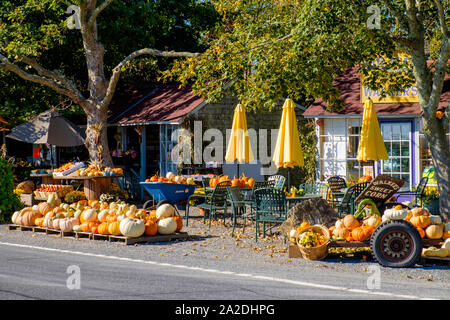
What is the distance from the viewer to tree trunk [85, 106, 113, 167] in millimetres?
20859

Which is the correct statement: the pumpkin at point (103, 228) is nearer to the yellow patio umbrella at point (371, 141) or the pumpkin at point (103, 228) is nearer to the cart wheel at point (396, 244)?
the cart wheel at point (396, 244)

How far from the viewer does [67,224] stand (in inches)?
506

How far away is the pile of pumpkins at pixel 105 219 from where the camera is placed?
1201cm

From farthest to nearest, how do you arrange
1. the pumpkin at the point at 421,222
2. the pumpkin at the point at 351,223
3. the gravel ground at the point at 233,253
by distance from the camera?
the pumpkin at the point at 351,223, the pumpkin at the point at 421,222, the gravel ground at the point at 233,253

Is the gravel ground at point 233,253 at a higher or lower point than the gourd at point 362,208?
lower

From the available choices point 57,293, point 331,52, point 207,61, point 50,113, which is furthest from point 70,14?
point 57,293

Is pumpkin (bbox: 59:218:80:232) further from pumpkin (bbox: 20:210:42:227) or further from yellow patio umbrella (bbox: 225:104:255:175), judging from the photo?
yellow patio umbrella (bbox: 225:104:255:175)

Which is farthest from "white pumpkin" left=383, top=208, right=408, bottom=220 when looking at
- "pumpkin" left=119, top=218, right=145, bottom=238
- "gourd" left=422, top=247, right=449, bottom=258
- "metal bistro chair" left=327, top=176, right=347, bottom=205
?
"pumpkin" left=119, top=218, right=145, bottom=238

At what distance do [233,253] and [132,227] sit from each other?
219 centimetres

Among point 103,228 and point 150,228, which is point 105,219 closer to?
point 103,228

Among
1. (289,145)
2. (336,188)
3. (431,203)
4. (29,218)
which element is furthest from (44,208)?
(431,203)

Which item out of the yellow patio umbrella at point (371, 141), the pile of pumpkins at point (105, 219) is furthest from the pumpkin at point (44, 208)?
the yellow patio umbrella at point (371, 141)

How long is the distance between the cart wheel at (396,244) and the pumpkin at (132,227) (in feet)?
14.9
